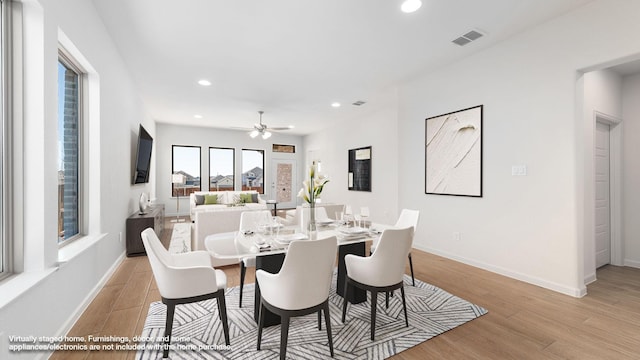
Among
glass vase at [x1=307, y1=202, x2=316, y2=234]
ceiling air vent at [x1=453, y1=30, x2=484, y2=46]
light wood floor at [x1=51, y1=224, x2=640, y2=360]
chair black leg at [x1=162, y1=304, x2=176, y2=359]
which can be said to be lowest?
light wood floor at [x1=51, y1=224, x2=640, y2=360]

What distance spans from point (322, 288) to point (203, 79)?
13.6ft

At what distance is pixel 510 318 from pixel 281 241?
2.10 m

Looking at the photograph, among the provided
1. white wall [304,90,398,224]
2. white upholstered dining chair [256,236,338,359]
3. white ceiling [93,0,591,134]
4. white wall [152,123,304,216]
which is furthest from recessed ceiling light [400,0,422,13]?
white wall [152,123,304,216]

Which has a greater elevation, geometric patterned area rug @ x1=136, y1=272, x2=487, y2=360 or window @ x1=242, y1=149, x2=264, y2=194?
window @ x1=242, y1=149, x2=264, y2=194

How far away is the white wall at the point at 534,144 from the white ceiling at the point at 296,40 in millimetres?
260

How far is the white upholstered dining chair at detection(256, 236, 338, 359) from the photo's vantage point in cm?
170

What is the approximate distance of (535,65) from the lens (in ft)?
10.3

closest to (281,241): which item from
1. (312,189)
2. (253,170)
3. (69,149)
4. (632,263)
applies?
(312,189)

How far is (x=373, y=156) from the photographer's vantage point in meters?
6.91

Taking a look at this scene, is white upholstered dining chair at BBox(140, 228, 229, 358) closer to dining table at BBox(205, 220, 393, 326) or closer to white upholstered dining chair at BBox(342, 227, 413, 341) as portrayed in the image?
dining table at BBox(205, 220, 393, 326)

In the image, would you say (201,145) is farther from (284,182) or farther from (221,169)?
(284,182)

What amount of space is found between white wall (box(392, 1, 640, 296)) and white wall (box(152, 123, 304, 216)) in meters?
6.84

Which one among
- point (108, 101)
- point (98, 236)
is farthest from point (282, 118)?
point (98, 236)

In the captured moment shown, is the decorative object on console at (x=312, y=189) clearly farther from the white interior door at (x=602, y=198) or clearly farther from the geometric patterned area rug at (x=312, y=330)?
the white interior door at (x=602, y=198)
